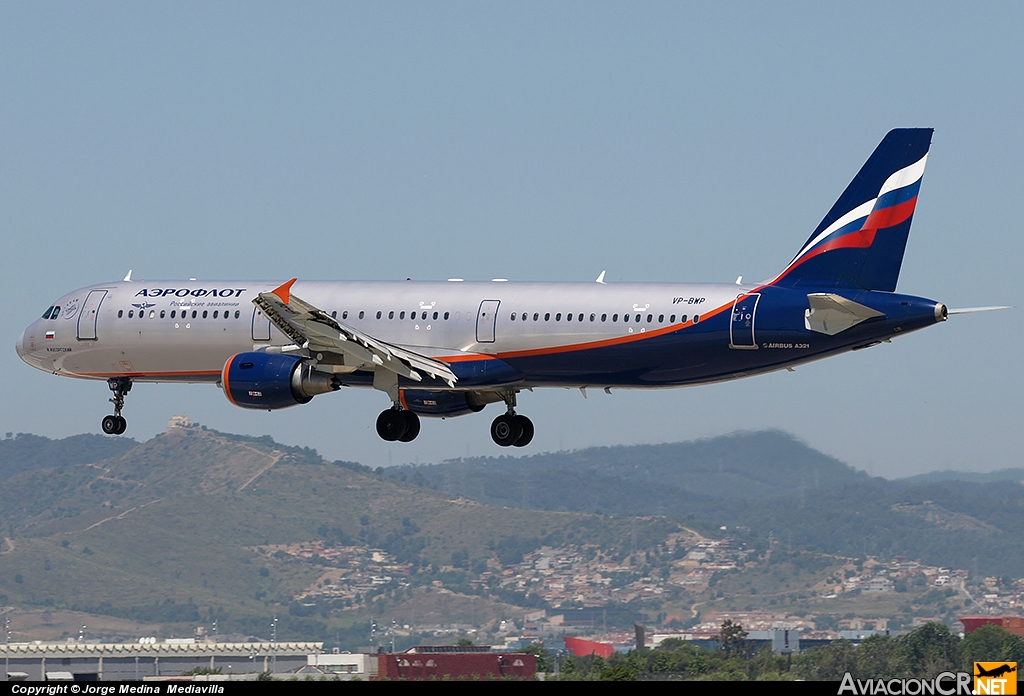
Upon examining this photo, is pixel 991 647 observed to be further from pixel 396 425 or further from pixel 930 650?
pixel 396 425

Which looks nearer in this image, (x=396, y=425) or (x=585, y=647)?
(x=396, y=425)

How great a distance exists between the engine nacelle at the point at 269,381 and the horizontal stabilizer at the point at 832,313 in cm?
1432

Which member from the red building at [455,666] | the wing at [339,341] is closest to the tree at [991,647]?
the red building at [455,666]

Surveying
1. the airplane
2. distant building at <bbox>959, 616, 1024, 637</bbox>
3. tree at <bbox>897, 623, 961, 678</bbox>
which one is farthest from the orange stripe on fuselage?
distant building at <bbox>959, 616, 1024, 637</bbox>

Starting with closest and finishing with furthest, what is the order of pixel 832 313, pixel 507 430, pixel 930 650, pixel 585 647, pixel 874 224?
pixel 832 313 → pixel 874 224 → pixel 507 430 → pixel 930 650 → pixel 585 647

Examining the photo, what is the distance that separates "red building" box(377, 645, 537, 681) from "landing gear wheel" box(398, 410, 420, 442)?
1838 centimetres

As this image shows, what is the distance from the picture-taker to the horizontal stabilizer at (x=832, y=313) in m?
44.2

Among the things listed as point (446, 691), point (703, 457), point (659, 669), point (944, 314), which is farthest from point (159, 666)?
point (703, 457)

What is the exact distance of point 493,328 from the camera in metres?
49.0

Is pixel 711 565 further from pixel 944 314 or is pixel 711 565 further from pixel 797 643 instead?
pixel 944 314

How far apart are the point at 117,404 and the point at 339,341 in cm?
1124

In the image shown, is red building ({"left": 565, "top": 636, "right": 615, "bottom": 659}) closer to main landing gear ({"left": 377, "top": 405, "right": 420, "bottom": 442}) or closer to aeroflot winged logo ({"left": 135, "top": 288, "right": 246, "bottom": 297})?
main landing gear ({"left": 377, "top": 405, "right": 420, "bottom": 442})

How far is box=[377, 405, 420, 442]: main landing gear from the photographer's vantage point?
51.3 m

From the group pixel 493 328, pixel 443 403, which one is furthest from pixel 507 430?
pixel 493 328
